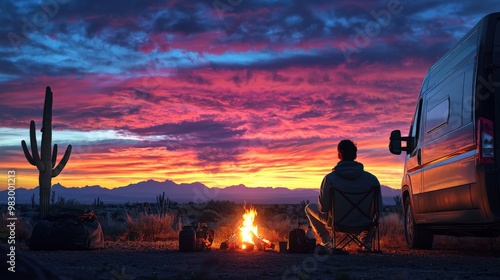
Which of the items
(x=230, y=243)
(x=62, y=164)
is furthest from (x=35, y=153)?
(x=230, y=243)

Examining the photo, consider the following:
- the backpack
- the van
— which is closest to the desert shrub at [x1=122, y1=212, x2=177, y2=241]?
the backpack

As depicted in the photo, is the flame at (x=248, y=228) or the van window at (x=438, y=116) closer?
the van window at (x=438, y=116)

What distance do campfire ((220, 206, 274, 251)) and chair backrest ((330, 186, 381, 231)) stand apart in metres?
1.39

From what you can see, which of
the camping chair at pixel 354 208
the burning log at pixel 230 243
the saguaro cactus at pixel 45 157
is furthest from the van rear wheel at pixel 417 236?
the saguaro cactus at pixel 45 157

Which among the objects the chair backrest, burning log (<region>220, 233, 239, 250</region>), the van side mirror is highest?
the van side mirror

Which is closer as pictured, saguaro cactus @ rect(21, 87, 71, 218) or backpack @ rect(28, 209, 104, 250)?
backpack @ rect(28, 209, 104, 250)

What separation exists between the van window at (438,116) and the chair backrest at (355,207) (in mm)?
1296

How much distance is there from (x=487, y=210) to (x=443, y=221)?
68.4 inches

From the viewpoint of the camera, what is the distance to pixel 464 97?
8516 millimetres

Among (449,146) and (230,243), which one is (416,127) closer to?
(449,146)

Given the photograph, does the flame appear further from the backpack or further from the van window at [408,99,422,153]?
the van window at [408,99,422,153]

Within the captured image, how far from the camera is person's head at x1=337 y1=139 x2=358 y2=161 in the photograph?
1090 cm

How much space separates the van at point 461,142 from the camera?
7863 millimetres

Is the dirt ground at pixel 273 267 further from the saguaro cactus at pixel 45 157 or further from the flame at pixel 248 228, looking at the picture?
the saguaro cactus at pixel 45 157
